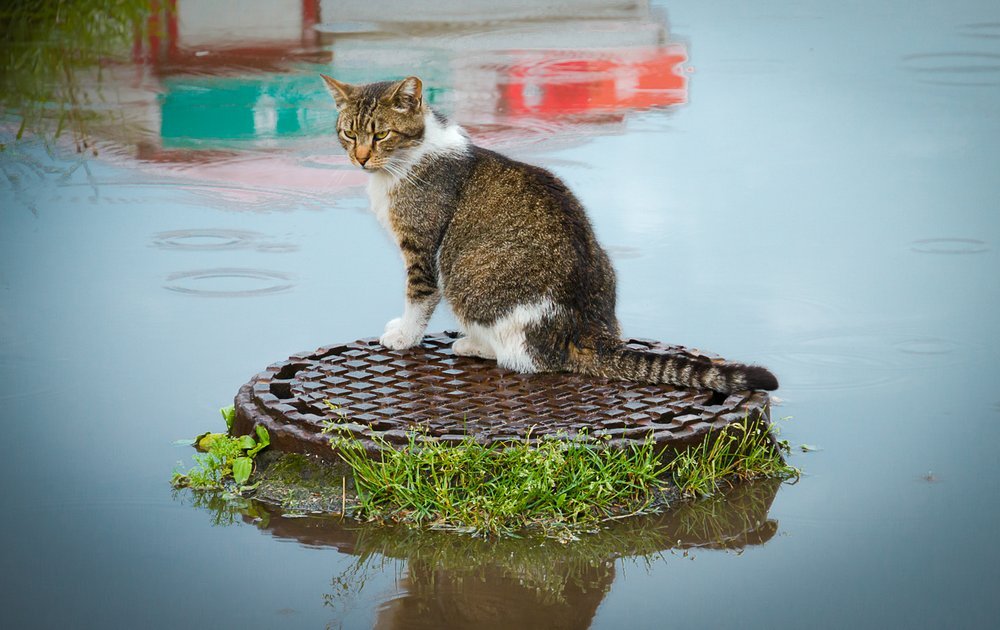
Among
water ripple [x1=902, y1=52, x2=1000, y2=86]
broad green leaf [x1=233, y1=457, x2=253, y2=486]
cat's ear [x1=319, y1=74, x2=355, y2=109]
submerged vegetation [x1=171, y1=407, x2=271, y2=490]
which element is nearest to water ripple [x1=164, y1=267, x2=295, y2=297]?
cat's ear [x1=319, y1=74, x2=355, y2=109]

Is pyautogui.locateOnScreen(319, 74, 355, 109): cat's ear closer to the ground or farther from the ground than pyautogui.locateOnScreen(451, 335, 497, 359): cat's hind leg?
farther from the ground

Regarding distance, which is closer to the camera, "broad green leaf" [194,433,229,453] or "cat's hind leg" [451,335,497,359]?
"broad green leaf" [194,433,229,453]

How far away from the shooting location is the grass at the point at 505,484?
4.20 metres

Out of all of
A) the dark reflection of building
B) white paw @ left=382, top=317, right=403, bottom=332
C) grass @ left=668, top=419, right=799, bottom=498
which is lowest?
the dark reflection of building

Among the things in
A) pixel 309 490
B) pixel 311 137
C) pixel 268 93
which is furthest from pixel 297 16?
pixel 309 490

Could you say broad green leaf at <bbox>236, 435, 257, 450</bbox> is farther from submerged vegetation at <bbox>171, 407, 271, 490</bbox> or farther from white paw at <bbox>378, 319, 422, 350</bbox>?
white paw at <bbox>378, 319, 422, 350</bbox>

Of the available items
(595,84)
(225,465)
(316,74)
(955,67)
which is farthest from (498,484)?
(955,67)

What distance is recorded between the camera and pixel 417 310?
535 cm

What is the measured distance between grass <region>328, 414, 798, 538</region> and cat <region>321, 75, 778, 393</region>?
685 mm

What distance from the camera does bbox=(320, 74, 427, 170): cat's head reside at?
5.24 meters

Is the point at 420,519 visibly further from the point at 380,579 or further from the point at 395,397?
the point at 395,397

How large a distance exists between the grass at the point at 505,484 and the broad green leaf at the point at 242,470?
1.26 feet

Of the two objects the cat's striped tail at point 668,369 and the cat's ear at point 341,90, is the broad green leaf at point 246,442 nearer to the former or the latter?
the cat's striped tail at point 668,369

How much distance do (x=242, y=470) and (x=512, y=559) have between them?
1.14 m
